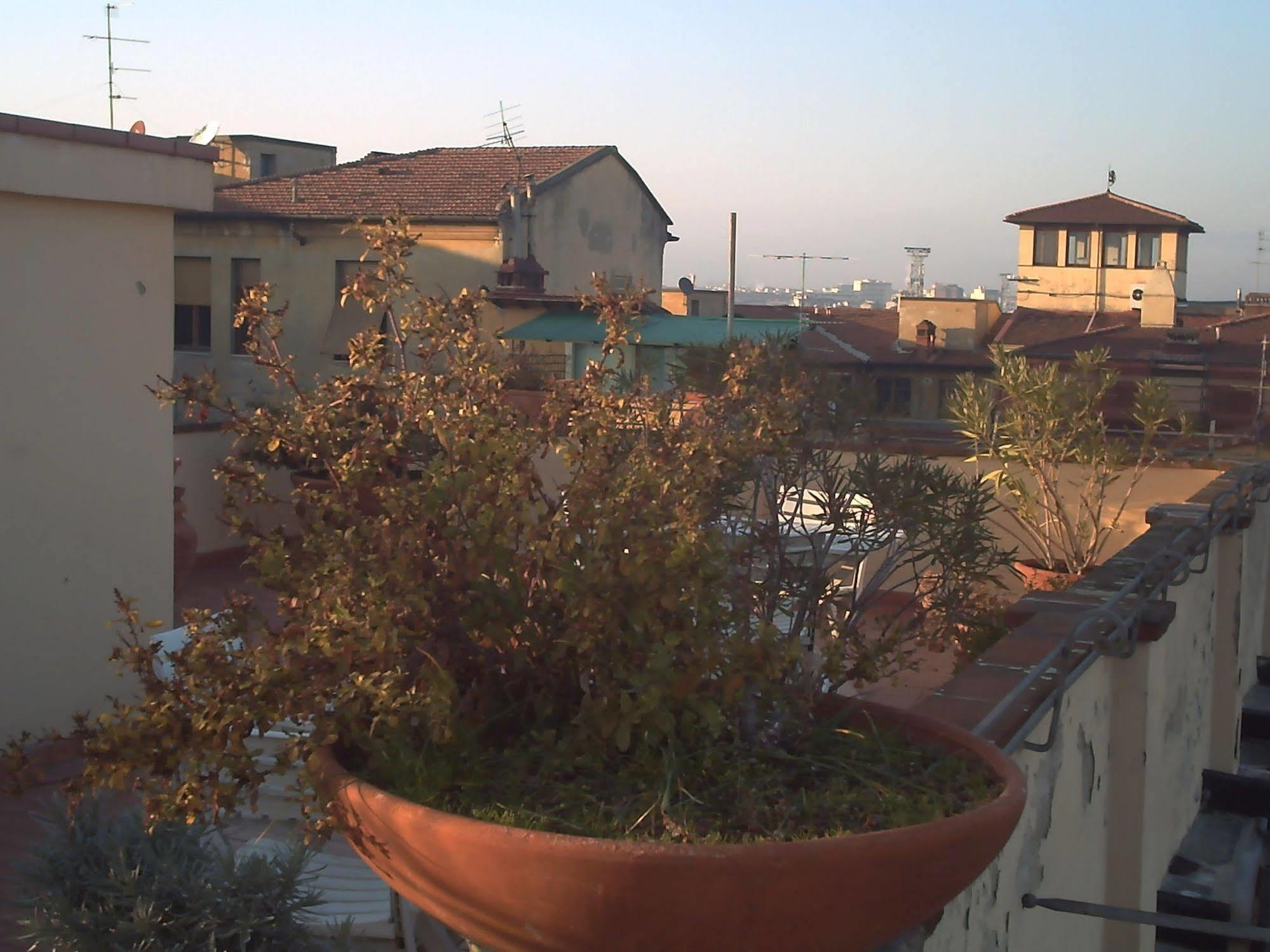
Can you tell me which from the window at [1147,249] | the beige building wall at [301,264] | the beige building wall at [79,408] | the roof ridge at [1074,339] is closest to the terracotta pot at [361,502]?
the beige building wall at [79,408]

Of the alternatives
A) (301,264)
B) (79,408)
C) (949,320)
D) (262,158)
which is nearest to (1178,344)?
(949,320)

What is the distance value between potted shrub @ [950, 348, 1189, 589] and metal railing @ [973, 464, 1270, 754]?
3.42 meters

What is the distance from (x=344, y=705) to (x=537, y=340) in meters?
20.1

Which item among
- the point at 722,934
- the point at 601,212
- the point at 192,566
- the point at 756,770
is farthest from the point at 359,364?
the point at 601,212

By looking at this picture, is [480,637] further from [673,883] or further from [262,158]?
[262,158]

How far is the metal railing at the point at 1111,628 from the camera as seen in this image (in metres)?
2.47

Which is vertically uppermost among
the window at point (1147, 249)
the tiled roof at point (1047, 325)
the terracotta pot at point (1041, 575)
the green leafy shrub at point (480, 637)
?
the window at point (1147, 249)

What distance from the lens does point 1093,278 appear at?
39531 mm

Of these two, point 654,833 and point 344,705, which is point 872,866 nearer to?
point 654,833

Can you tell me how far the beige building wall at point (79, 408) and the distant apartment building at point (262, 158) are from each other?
23923 mm

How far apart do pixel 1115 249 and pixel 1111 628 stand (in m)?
39.5

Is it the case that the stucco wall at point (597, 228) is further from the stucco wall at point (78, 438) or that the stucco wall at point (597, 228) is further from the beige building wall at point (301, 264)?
the stucco wall at point (78, 438)

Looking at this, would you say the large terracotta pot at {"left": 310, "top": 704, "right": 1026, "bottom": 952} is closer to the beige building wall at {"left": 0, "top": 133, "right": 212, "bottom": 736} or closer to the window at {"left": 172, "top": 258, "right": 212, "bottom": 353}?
the beige building wall at {"left": 0, "top": 133, "right": 212, "bottom": 736}

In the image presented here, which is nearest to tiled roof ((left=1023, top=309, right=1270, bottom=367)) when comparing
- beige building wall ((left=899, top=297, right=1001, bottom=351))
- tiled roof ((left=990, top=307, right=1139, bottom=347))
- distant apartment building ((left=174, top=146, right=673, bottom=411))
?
tiled roof ((left=990, top=307, right=1139, bottom=347))
